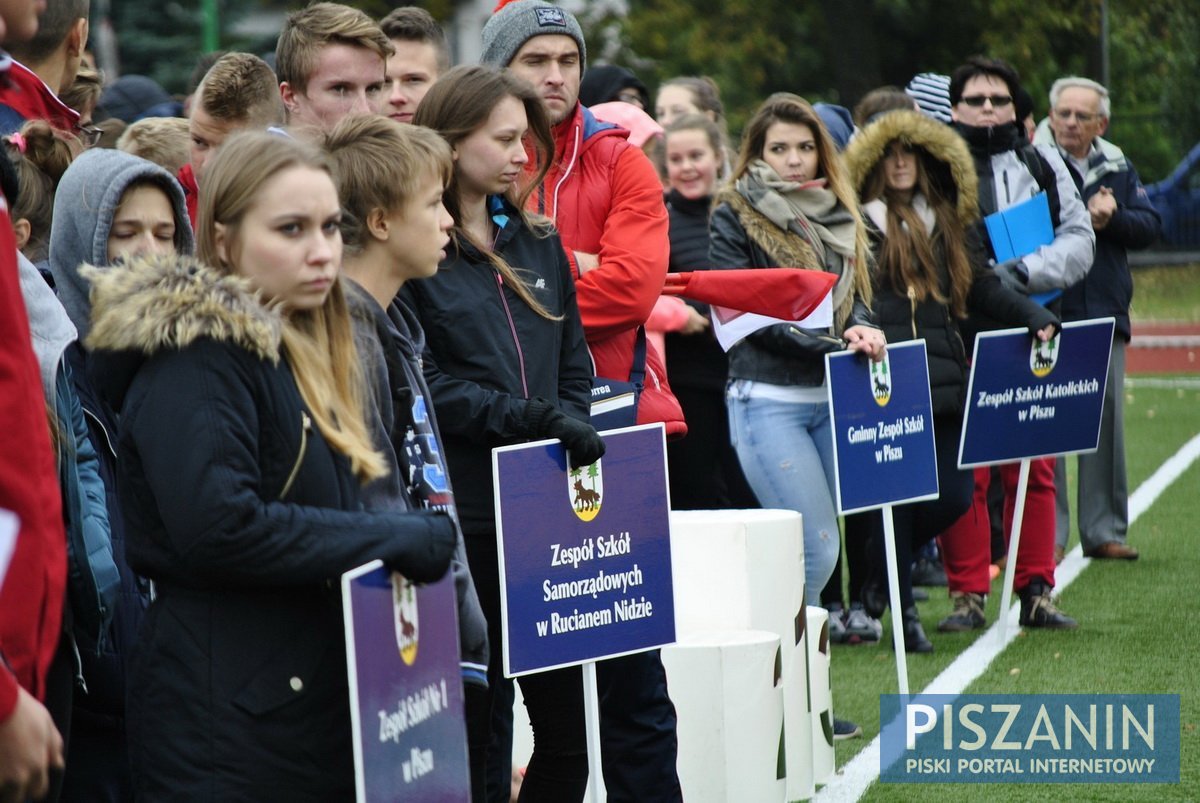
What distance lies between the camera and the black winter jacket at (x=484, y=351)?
3938 mm

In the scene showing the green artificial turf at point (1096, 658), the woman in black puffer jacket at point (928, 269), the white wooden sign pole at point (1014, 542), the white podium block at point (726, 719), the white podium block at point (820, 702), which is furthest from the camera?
the woman in black puffer jacket at point (928, 269)

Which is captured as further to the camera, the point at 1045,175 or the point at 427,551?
the point at 1045,175

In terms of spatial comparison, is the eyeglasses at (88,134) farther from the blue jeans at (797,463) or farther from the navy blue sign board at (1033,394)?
the navy blue sign board at (1033,394)

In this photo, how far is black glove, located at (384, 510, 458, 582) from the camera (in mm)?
2857

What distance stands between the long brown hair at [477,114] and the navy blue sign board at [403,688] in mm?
1192

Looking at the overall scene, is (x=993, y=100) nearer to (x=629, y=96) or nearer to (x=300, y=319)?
(x=629, y=96)

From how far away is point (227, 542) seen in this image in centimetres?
275

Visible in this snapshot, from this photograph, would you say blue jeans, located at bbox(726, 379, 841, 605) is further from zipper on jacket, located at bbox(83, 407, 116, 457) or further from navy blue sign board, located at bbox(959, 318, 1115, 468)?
zipper on jacket, located at bbox(83, 407, 116, 457)

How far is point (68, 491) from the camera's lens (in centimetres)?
335

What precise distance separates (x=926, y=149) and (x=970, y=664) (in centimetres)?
220

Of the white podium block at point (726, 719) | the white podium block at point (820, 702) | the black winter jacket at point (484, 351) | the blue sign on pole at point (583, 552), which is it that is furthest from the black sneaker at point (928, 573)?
the black winter jacket at point (484, 351)

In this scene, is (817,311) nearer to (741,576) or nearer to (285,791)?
(741,576)

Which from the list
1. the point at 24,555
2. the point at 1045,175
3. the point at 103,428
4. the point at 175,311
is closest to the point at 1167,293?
the point at 1045,175

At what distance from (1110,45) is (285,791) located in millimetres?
32157
